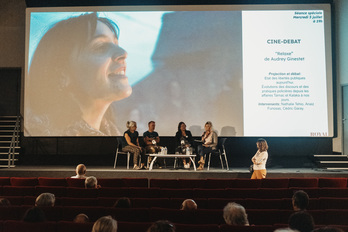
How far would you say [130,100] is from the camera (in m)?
8.89

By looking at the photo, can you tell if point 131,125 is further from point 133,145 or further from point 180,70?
point 180,70

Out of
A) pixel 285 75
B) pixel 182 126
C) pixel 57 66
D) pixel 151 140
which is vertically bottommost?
pixel 151 140

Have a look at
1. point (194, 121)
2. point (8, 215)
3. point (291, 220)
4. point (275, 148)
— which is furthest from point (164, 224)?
point (275, 148)

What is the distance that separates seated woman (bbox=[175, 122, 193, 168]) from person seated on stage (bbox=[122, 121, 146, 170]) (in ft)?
2.52

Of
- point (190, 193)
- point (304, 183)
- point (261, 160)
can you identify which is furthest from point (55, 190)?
point (261, 160)

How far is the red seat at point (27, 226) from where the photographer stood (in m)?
2.65

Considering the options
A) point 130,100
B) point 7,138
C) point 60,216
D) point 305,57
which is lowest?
point 60,216

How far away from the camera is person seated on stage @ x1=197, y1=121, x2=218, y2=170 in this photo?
25.9ft

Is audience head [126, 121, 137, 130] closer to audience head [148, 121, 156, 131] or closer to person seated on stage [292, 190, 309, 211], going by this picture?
audience head [148, 121, 156, 131]

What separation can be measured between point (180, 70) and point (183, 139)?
178 centimetres

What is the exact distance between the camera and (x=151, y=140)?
26.7ft

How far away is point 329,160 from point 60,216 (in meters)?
6.79

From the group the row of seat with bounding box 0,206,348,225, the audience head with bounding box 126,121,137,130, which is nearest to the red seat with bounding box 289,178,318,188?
the row of seat with bounding box 0,206,348,225

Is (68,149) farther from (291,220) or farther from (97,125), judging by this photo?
(291,220)
